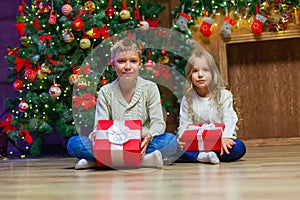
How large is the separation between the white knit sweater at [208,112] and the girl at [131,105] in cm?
32

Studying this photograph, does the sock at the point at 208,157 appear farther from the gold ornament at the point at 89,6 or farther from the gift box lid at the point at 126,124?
the gold ornament at the point at 89,6

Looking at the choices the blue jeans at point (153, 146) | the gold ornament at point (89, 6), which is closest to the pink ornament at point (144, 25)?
the gold ornament at point (89, 6)

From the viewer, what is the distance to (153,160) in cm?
224

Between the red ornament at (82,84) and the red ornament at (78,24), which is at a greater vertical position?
the red ornament at (78,24)

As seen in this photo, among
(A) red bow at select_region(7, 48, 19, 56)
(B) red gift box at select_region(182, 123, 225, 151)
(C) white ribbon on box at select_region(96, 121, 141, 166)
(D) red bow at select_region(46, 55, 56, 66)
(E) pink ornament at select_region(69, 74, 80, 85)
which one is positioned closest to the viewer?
(C) white ribbon on box at select_region(96, 121, 141, 166)

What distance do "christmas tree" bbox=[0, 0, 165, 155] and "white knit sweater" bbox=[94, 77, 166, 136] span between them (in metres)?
0.96

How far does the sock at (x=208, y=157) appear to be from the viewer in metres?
2.44

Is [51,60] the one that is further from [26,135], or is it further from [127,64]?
[127,64]

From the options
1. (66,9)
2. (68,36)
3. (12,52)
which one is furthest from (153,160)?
(12,52)

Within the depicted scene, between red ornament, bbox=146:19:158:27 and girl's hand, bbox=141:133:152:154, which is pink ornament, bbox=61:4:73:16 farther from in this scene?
girl's hand, bbox=141:133:152:154

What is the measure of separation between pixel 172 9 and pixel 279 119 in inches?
50.0

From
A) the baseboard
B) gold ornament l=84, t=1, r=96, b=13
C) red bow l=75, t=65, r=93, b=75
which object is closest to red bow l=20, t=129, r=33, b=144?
red bow l=75, t=65, r=93, b=75

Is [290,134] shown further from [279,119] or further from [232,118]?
[232,118]

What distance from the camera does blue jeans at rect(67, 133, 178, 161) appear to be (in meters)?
2.35
